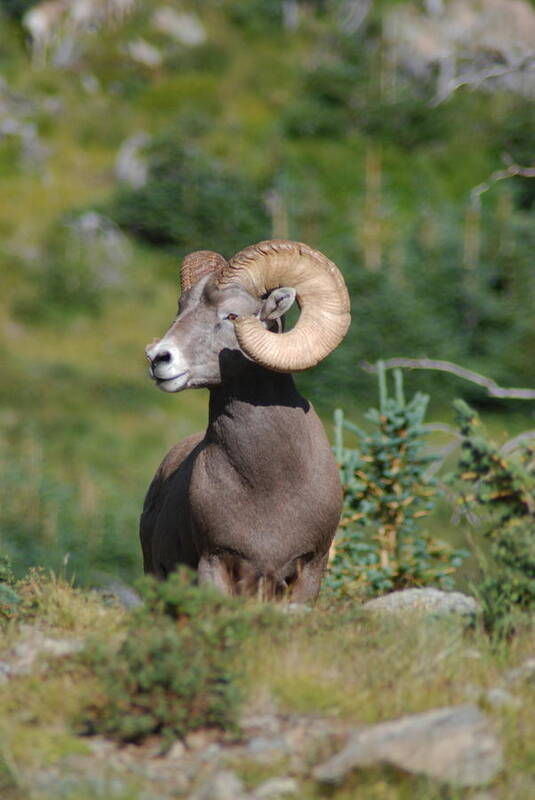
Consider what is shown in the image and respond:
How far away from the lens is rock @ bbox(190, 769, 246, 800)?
594cm

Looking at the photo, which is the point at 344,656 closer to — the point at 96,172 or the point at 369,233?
the point at 369,233

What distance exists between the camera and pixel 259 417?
9344 millimetres

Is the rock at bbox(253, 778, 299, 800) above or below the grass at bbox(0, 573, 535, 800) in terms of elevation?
below

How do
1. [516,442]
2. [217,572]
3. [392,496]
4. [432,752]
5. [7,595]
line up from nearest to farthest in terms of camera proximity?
[432,752] < [7,595] < [217,572] < [516,442] < [392,496]

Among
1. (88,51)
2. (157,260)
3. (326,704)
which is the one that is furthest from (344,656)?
(88,51)

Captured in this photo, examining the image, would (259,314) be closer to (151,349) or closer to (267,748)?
(151,349)

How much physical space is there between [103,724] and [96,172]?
44.8 metres

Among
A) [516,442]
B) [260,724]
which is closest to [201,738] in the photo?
[260,724]

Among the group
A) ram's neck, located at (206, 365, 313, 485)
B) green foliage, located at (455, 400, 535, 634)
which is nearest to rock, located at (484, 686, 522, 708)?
green foliage, located at (455, 400, 535, 634)

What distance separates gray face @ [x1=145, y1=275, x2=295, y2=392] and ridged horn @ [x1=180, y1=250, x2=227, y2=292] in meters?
0.14

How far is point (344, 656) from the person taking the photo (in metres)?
7.20

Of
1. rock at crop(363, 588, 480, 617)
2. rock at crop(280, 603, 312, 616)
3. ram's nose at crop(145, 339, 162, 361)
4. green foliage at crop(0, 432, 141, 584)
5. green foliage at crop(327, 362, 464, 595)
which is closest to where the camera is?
rock at crop(280, 603, 312, 616)

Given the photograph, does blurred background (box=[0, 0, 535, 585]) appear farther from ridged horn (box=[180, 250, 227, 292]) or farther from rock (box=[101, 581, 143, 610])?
ridged horn (box=[180, 250, 227, 292])

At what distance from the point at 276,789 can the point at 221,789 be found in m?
0.23
